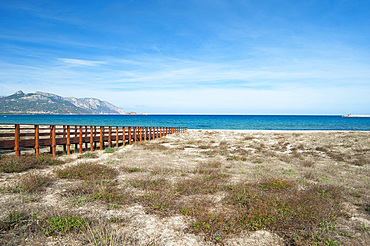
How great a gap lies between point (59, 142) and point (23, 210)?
983cm

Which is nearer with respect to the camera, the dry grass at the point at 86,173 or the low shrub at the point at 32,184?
the low shrub at the point at 32,184

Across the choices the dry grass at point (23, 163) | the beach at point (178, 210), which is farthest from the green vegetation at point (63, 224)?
the dry grass at point (23, 163)

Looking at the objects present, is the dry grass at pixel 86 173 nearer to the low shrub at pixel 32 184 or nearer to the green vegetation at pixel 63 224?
the low shrub at pixel 32 184

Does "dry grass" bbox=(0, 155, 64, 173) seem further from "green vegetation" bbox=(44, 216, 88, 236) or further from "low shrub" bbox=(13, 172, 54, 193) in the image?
"green vegetation" bbox=(44, 216, 88, 236)

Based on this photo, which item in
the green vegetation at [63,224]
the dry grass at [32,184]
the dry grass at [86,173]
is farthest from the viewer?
the dry grass at [86,173]

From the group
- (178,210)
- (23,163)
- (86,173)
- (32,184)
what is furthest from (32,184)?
(178,210)

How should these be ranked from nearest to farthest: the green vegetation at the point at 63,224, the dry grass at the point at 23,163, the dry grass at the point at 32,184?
the green vegetation at the point at 63,224 → the dry grass at the point at 32,184 → the dry grass at the point at 23,163

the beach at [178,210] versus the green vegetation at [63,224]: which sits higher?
the green vegetation at [63,224]

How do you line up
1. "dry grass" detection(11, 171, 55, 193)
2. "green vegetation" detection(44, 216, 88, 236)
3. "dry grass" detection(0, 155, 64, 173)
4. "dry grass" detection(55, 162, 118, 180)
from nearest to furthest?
1. "green vegetation" detection(44, 216, 88, 236)
2. "dry grass" detection(11, 171, 55, 193)
3. "dry grass" detection(55, 162, 118, 180)
4. "dry grass" detection(0, 155, 64, 173)

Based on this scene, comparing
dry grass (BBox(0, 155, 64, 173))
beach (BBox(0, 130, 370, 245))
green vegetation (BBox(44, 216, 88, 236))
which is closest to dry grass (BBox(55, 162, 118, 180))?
beach (BBox(0, 130, 370, 245))

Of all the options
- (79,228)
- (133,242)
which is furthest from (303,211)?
(79,228)

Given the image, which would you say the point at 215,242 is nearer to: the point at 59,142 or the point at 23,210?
the point at 23,210

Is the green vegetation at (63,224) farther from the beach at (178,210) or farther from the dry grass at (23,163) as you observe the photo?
the dry grass at (23,163)

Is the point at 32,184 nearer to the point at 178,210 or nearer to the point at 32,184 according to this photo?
the point at 32,184
